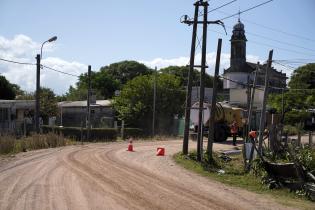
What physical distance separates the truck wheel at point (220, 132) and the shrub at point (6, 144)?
598 inches

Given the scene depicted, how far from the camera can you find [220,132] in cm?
3522

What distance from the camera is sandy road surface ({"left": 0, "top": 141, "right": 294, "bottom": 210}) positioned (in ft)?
37.5

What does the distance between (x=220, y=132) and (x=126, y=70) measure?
72.1m

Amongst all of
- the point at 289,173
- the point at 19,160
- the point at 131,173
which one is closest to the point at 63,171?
the point at 131,173

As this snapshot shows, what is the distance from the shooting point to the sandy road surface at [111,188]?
37.5 feet

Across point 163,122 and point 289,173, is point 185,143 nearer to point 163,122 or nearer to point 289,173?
point 289,173

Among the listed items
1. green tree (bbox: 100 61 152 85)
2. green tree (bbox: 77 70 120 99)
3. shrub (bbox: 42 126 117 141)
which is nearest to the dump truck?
shrub (bbox: 42 126 117 141)

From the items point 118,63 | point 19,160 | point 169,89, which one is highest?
point 118,63

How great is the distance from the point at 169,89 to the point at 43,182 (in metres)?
33.6

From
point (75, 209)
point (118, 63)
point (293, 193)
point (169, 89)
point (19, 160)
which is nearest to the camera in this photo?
point (75, 209)

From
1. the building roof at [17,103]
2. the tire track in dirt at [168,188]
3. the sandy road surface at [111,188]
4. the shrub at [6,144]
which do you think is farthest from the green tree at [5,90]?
the tire track in dirt at [168,188]

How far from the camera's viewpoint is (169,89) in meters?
47.5

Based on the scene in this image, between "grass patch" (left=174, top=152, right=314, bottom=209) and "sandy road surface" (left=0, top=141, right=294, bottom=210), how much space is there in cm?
56

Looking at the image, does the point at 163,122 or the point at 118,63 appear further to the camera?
the point at 118,63
